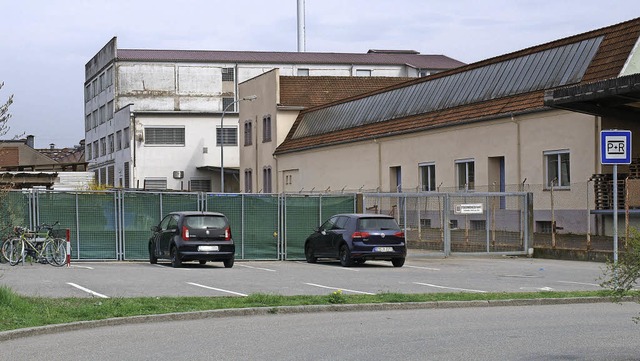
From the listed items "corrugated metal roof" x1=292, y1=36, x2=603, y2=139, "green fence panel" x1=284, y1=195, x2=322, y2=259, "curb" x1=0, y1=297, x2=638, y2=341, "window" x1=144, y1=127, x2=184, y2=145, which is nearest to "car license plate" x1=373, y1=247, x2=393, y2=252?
"green fence panel" x1=284, y1=195, x2=322, y2=259

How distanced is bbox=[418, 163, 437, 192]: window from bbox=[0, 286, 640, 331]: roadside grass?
86.5 feet

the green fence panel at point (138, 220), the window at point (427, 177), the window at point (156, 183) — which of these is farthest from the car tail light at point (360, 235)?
the window at point (156, 183)

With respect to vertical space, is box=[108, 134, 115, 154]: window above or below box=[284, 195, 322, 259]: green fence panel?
above

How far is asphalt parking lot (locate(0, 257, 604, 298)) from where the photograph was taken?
19797 mm

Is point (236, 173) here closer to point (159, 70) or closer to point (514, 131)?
point (159, 70)

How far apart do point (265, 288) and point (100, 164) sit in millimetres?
78663

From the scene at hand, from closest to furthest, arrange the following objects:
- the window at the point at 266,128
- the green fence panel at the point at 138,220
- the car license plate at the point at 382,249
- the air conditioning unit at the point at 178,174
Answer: the car license plate at the point at 382,249
the green fence panel at the point at 138,220
the window at the point at 266,128
the air conditioning unit at the point at 178,174

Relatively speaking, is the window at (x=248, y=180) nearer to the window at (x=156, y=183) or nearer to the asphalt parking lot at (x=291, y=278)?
the window at (x=156, y=183)

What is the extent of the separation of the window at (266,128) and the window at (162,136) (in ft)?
62.9

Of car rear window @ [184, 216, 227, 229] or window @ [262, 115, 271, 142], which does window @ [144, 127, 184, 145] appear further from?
car rear window @ [184, 216, 227, 229]

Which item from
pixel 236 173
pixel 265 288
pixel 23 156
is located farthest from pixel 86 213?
pixel 23 156

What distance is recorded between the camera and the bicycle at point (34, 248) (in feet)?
88.9

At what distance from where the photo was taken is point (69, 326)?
13734 mm

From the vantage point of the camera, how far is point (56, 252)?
27422mm
